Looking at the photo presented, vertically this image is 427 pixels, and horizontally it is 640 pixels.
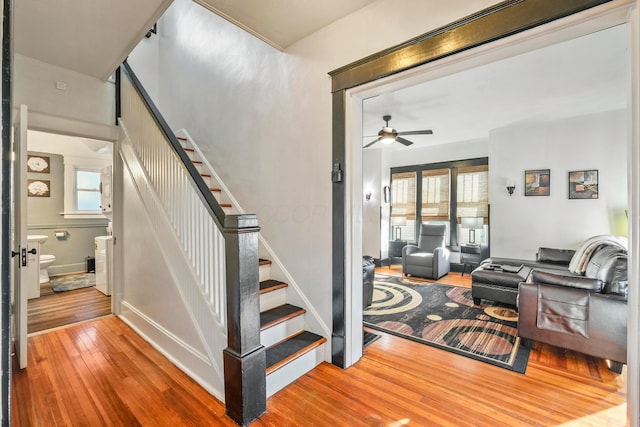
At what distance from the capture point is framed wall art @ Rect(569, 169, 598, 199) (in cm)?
458

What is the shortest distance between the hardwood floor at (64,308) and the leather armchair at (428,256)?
191 inches

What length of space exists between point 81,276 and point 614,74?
8.53 meters

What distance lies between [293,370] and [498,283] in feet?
9.54

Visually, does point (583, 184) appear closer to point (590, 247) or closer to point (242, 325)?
point (590, 247)

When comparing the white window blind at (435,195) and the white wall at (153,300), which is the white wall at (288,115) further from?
the white window blind at (435,195)

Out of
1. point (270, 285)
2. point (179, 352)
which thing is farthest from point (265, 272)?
point (179, 352)

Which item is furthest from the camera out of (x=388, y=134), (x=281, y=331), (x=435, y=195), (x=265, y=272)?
(x=435, y=195)

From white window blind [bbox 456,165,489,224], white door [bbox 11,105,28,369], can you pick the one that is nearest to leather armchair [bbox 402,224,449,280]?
white window blind [bbox 456,165,489,224]

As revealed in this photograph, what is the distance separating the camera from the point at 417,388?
6.87 ft

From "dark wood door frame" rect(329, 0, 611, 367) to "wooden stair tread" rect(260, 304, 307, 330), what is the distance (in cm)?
35

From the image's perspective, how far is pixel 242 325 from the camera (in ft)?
5.62

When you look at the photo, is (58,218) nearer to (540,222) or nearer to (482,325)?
(482,325)

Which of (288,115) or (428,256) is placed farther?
(428,256)

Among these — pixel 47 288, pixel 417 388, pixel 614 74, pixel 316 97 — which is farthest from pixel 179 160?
pixel 614 74
